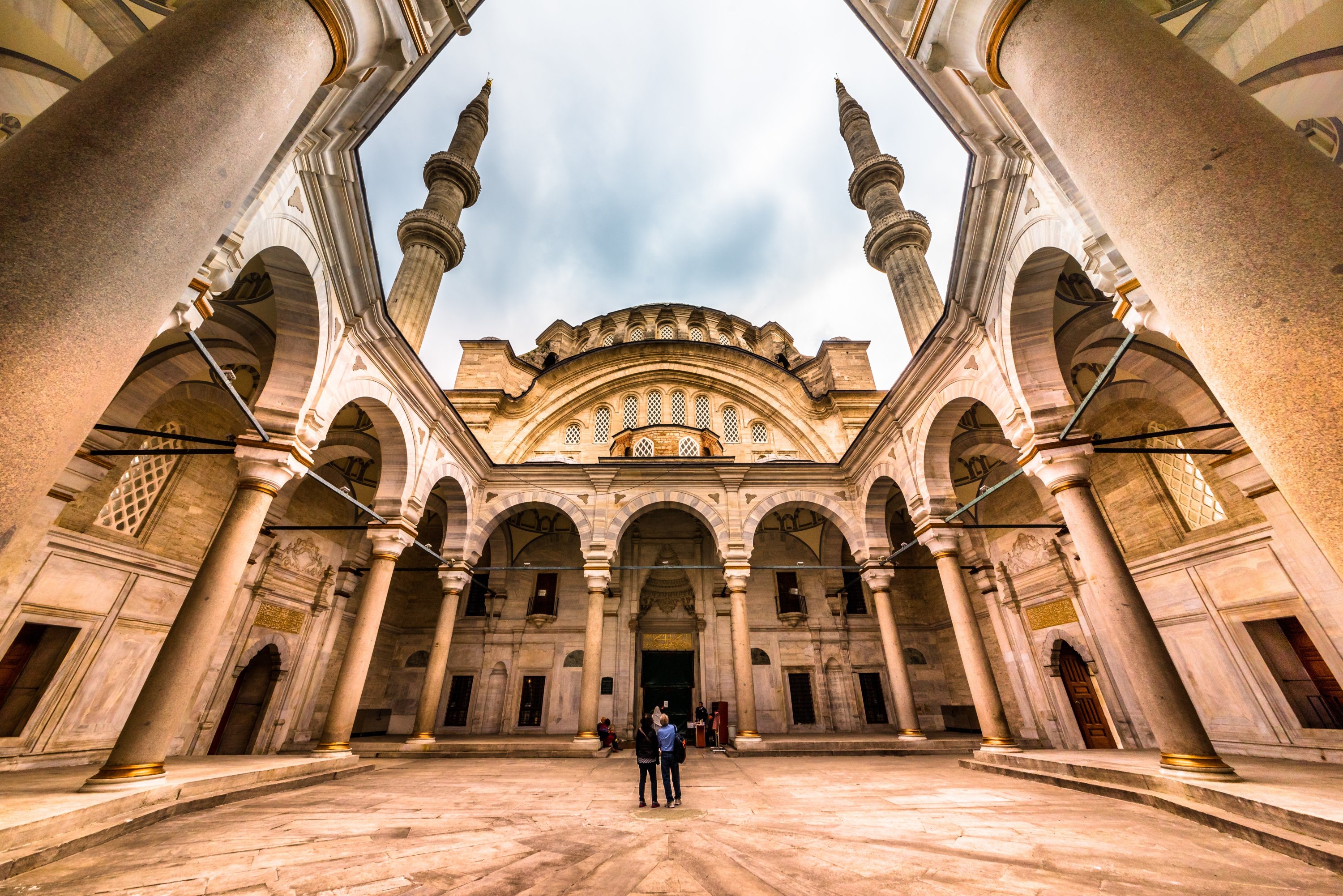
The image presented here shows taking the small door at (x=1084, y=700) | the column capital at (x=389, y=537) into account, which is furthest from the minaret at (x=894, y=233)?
the column capital at (x=389, y=537)

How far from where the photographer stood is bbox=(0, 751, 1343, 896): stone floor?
3.20m

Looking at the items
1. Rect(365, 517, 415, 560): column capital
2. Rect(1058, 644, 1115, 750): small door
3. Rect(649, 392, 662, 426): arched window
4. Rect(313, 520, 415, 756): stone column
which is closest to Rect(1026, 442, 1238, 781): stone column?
Rect(1058, 644, 1115, 750): small door

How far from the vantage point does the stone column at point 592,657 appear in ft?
37.4

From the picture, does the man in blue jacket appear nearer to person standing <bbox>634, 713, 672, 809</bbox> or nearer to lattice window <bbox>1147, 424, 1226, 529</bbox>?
person standing <bbox>634, 713, 672, 809</bbox>

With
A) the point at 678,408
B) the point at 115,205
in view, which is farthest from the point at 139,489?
the point at 678,408

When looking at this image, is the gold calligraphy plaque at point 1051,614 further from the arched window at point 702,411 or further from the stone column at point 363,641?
the stone column at point 363,641

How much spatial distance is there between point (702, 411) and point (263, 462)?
14231mm

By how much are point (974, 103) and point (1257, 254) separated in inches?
212

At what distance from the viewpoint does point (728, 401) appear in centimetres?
1941

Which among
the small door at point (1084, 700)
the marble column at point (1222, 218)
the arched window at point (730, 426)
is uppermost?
the arched window at point (730, 426)

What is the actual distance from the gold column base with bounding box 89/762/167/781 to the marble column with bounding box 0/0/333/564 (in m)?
5.56

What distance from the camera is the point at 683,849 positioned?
4.04m

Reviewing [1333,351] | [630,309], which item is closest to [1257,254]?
[1333,351]

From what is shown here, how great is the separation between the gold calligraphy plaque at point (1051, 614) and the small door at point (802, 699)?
20.7 ft
